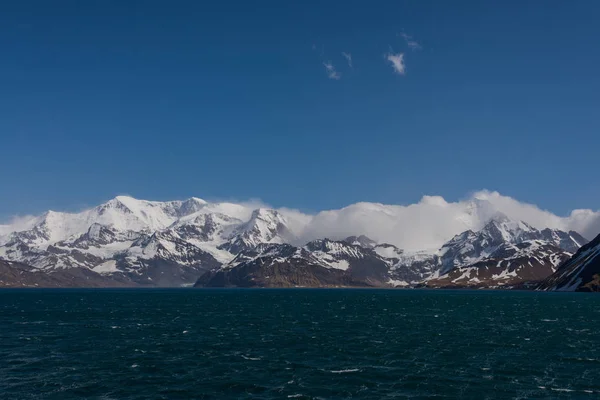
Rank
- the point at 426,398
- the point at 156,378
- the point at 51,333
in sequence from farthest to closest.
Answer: the point at 51,333 → the point at 156,378 → the point at 426,398

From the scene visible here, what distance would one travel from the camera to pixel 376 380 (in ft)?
226

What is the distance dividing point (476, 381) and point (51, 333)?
295 feet

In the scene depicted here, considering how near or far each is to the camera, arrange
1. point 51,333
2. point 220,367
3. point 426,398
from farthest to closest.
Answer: point 51,333
point 220,367
point 426,398

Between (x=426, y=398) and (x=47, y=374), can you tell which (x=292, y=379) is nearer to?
(x=426, y=398)

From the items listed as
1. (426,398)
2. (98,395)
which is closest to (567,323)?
(426,398)

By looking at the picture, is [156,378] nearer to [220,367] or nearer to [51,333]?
[220,367]

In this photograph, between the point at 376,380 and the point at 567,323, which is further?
the point at 567,323

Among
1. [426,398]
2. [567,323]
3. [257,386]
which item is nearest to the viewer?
[426,398]

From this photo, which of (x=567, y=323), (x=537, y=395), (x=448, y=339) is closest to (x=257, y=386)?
(x=537, y=395)

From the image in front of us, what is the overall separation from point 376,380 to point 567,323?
99641 millimetres

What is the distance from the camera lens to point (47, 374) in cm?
7244

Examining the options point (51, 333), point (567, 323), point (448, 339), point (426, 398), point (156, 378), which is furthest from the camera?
point (567, 323)

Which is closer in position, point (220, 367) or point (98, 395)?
point (98, 395)

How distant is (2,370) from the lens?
74.3 metres
